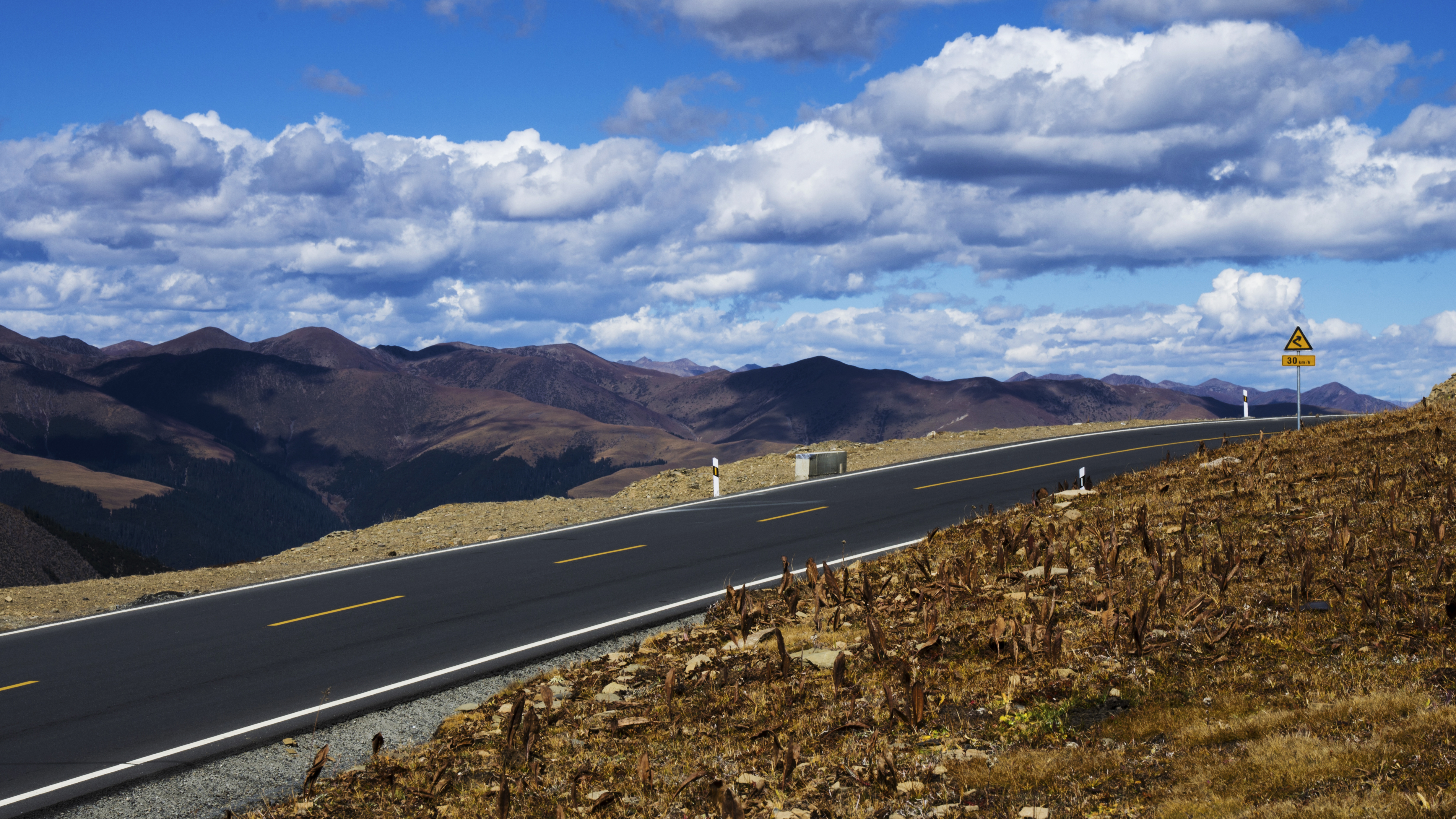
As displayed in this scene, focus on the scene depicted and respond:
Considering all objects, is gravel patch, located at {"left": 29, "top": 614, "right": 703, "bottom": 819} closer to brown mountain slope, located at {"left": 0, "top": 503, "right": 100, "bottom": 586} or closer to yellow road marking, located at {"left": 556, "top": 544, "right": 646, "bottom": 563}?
yellow road marking, located at {"left": 556, "top": 544, "right": 646, "bottom": 563}

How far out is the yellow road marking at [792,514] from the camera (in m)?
19.0

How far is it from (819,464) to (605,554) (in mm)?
10922

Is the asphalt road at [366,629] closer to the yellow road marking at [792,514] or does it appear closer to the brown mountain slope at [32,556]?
the yellow road marking at [792,514]

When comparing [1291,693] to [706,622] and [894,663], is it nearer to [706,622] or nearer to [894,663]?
[894,663]

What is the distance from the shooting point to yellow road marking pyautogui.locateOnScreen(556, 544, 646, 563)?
634 inches

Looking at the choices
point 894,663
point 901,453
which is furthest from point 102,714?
point 901,453

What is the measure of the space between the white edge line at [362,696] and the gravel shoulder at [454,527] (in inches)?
310

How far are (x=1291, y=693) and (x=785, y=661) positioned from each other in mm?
3552

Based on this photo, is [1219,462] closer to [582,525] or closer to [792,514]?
[792,514]

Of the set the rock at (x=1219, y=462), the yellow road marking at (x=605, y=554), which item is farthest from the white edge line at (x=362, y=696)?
the rock at (x=1219, y=462)

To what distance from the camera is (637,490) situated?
27.7m

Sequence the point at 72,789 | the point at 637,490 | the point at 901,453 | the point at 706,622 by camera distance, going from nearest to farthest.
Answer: the point at 72,789, the point at 706,622, the point at 637,490, the point at 901,453

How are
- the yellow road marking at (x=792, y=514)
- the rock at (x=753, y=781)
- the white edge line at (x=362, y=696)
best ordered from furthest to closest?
the yellow road marking at (x=792, y=514) → the white edge line at (x=362, y=696) → the rock at (x=753, y=781)

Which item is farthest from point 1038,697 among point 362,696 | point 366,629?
point 366,629
